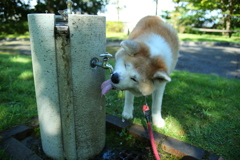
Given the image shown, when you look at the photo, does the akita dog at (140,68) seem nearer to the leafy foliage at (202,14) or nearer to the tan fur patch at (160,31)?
the tan fur patch at (160,31)

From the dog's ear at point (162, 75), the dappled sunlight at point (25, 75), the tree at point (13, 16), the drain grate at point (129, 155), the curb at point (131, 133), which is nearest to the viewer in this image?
the dog's ear at point (162, 75)

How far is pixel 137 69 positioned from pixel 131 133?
94cm

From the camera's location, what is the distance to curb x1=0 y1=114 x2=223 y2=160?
1.83 meters

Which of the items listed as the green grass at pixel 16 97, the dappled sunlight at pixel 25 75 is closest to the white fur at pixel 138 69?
the green grass at pixel 16 97

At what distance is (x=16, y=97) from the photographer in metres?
3.03

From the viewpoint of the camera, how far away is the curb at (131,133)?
183 cm

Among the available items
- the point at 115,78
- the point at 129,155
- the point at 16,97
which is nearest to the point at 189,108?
the point at 129,155

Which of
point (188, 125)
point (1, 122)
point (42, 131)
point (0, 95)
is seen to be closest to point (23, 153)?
point (42, 131)

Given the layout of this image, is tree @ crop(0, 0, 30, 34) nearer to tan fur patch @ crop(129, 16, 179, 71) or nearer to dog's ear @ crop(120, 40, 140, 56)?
tan fur patch @ crop(129, 16, 179, 71)

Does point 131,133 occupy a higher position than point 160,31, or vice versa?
point 160,31

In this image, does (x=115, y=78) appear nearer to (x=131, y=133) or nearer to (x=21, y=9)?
(x=131, y=133)

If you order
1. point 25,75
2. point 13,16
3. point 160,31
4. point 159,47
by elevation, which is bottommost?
point 25,75

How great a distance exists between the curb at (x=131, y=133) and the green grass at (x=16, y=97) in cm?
20

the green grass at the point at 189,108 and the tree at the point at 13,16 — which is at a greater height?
the tree at the point at 13,16
